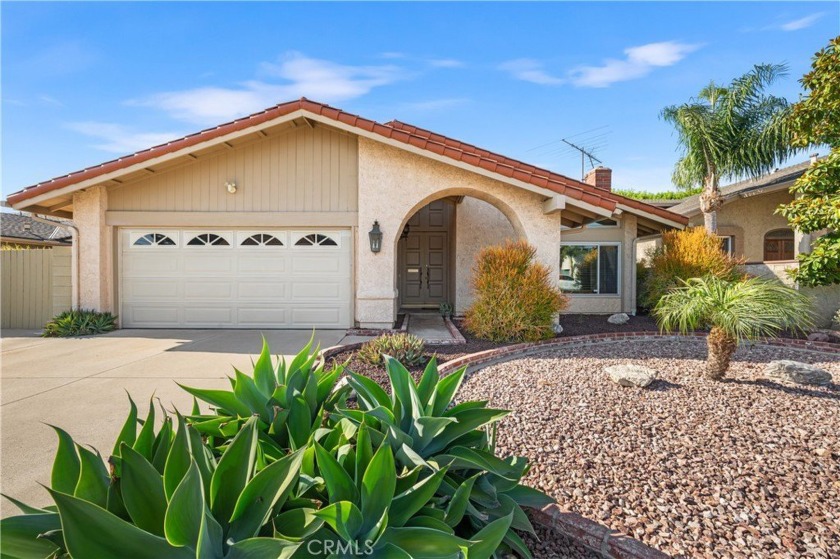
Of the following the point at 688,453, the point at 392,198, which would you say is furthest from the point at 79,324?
the point at 688,453

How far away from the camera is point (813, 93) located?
29.8 feet

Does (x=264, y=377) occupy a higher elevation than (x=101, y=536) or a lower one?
higher

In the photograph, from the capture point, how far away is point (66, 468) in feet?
4.84

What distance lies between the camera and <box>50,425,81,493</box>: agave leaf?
1.45 metres

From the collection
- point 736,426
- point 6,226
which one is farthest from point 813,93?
point 6,226

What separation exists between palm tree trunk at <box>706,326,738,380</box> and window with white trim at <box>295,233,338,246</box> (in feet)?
24.7

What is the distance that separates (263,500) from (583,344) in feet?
24.2

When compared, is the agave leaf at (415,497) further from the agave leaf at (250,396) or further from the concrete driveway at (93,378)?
the concrete driveway at (93,378)

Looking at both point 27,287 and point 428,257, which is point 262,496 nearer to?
point 428,257

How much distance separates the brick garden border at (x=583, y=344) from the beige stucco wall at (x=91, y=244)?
264 inches

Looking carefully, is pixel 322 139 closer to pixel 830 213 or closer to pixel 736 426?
pixel 736 426

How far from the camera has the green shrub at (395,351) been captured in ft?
19.1

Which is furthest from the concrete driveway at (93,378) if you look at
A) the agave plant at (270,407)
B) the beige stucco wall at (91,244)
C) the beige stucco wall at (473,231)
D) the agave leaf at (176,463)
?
the beige stucco wall at (473,231)

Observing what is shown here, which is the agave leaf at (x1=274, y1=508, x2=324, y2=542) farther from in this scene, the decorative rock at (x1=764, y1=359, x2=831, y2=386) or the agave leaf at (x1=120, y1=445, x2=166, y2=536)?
the decorative rock at (x1=764, y1=359, x2=831, y2=386)
